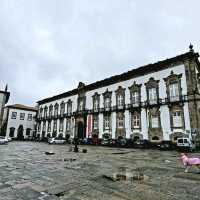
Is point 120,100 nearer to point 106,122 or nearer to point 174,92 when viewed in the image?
point 106,122

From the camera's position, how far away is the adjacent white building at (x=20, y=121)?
53725 millimetres

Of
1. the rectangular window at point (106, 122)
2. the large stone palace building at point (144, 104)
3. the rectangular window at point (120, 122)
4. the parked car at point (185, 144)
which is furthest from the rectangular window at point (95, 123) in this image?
the parked car at point (185, 144)

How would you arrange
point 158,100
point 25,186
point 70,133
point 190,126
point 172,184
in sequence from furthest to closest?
point 70,133 < point 158,100 < point 190,126 < point 172,184 < point 25,186

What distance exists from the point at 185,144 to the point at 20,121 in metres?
48.2

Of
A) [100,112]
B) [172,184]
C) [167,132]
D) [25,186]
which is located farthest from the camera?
[100,112]

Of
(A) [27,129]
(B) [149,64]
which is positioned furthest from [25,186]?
(A) [27,129]

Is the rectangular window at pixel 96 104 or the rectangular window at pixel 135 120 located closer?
the rectangular window at pixel 135 120

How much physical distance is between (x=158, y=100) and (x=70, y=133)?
2261 centimetres

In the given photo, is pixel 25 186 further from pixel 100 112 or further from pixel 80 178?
pixel 100 112

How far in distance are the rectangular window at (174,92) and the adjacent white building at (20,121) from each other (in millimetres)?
44728

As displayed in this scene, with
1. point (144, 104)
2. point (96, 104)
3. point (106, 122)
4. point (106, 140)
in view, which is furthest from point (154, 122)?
point (96, 104)

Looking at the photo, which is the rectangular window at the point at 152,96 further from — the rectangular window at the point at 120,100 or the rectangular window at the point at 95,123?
the rectangular window at the point at 95,123

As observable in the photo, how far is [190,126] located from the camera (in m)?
23.8

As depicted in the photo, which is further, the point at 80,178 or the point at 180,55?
the point at 180,55
